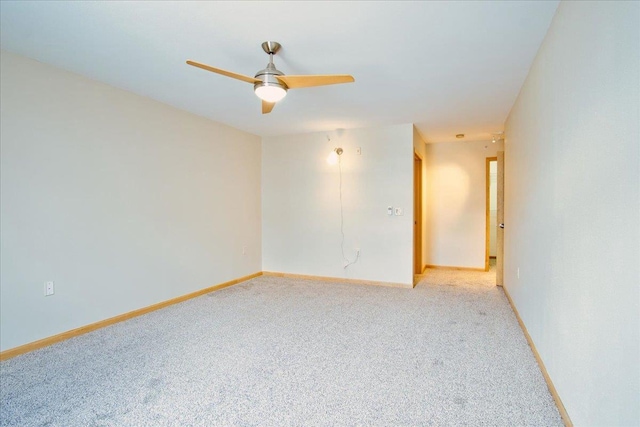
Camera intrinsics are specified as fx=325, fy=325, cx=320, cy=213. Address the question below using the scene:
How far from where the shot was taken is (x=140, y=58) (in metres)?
2.59

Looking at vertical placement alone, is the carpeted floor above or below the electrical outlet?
below

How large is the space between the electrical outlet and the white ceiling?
6.06ft

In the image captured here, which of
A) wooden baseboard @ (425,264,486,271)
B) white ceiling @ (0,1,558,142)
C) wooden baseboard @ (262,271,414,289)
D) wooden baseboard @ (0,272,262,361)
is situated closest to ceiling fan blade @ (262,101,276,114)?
white ceiling @ (0,1,558,142)

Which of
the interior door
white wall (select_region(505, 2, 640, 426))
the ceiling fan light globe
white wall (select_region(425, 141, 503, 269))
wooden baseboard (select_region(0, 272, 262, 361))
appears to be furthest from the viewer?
white wall (select_region(425, 141, 503, 269))

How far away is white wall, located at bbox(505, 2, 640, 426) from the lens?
1.08m

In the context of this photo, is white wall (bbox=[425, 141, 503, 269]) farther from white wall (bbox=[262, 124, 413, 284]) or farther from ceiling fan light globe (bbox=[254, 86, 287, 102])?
ceiling fan light globe (bbox=[254, 86, 287, 102])

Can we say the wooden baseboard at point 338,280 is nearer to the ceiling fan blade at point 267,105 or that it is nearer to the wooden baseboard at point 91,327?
the wooden baseboard at point 91,327

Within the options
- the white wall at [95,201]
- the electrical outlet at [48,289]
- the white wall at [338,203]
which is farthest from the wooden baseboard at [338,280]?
the electrical outlet at [48,289]

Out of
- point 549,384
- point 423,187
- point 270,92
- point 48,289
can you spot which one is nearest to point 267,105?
point 270,92

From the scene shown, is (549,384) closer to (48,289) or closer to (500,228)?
Result: (500,228)

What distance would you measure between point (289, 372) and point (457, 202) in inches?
183

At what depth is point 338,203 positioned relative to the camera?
502cm

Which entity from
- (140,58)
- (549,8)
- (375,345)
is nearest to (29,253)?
(140,58)

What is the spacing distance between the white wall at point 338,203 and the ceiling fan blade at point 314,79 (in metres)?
2.59
